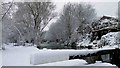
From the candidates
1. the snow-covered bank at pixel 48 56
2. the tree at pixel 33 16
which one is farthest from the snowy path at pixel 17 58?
the tree at pixel 33 16

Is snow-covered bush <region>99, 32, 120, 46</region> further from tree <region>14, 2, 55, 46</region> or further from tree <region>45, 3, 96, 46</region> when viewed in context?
tree <region>14, 2, 55, 46</region>

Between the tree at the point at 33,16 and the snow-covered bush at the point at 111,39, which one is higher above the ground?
the tree at the point at 33,16

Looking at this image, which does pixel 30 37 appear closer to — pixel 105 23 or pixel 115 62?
pixel 115 62

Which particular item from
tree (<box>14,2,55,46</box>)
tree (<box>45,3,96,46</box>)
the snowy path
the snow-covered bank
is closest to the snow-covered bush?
tree (<box>45,3,96,46</box>)

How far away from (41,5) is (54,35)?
28552mm

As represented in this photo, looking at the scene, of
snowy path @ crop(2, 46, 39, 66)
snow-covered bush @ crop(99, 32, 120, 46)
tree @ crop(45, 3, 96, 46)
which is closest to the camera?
snowy path @ crop(2, 46, 39, 66)

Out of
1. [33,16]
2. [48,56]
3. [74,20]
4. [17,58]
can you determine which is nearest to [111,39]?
[74,20]

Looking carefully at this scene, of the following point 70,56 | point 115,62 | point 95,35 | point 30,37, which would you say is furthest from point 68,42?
point 70,56

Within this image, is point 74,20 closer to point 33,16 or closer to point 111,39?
point 111,39

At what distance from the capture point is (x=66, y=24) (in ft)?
135

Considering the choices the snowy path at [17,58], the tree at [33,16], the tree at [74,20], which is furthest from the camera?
the tree at [74,20]

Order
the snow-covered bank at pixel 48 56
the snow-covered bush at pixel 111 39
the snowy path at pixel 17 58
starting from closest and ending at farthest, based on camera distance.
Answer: the snow-covered bank at pixel 48 56 < the snowy path at pixel 17 58 < the snow-covered bush at pixel 111 39

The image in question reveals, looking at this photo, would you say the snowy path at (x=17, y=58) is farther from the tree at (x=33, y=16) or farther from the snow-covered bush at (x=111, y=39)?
the snow-covered bush at (x=111, y=39)

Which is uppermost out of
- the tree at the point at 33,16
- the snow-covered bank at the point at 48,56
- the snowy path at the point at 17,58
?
the tree at the point at 33,16
